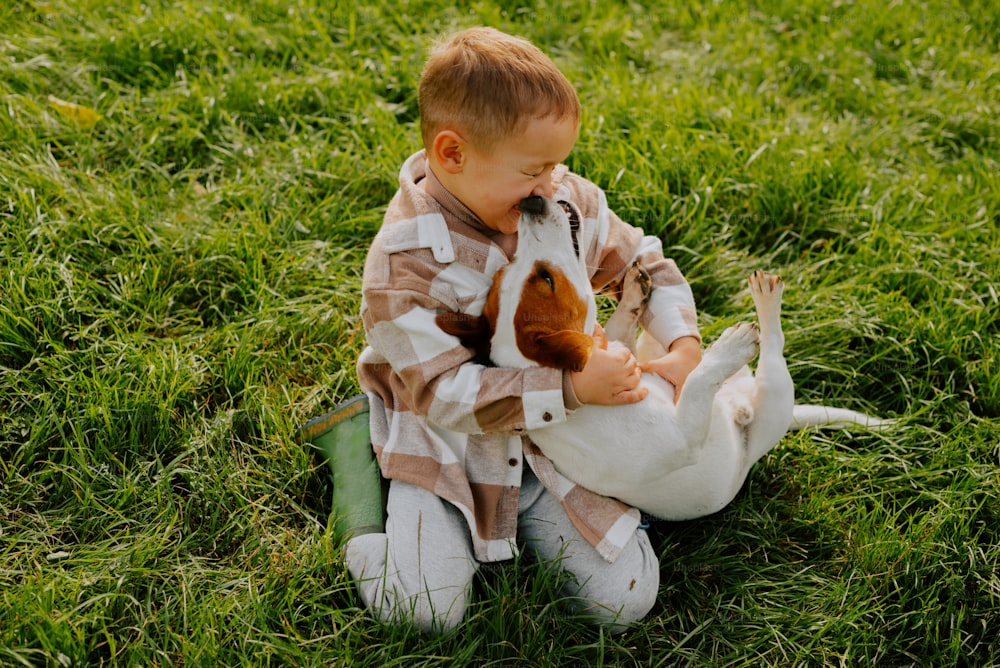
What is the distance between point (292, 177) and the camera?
3.36m

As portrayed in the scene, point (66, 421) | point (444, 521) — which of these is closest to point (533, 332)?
point (444, 521)

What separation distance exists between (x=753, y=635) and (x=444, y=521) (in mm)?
821

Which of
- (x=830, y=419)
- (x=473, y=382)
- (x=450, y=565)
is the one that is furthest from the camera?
(x=830, y=419)

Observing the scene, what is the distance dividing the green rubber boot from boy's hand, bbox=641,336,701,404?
775 millimetres

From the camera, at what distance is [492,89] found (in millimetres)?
2020

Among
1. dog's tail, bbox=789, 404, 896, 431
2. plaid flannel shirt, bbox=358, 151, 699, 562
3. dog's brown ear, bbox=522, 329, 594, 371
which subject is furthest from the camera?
dog's tail, bbox=789, 404, 896, 431

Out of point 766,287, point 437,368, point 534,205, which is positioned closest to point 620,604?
point 437,368

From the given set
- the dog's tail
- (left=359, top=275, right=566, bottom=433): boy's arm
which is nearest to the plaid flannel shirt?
(left=359, top=275, right=566, bottom=433): boy's arm

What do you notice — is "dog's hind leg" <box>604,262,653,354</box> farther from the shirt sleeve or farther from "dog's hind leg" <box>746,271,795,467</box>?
the shirt sleeve

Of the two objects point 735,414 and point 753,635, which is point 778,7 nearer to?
point 735,414

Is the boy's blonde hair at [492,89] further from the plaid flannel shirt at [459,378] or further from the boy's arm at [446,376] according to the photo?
the boy's arm at [446,376]

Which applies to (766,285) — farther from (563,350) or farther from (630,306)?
(563,350)

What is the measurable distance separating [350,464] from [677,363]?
35.8 inches

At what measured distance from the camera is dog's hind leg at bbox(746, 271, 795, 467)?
2.30 meters
